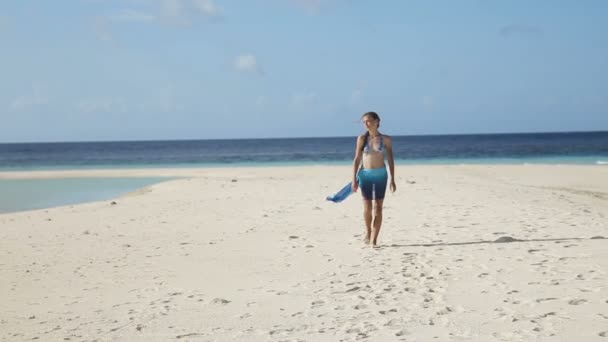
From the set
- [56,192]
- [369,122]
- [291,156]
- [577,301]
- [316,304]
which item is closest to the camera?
[577,301]

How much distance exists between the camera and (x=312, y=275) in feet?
20.3

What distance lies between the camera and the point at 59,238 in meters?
9.23

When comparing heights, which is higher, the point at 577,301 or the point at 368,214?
the point at 368,214

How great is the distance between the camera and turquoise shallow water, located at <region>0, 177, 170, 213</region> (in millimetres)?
17377

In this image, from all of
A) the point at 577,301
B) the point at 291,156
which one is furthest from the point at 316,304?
the point at 291,156

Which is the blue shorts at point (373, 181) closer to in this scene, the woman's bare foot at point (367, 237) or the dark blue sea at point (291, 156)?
the woman's bare foot at point (367, 237)

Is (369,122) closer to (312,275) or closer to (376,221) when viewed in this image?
(376,221)

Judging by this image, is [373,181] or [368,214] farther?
[368,214]

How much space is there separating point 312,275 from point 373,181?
166 centimetres

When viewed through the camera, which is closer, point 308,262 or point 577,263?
point 577,263

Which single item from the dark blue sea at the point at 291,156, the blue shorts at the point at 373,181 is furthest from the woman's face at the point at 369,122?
the dark blue sea at the point at 291,156

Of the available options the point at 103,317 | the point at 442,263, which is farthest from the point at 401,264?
the point at 103,317

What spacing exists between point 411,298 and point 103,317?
2.58m

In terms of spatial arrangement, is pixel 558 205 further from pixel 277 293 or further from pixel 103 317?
pixel 103 317
